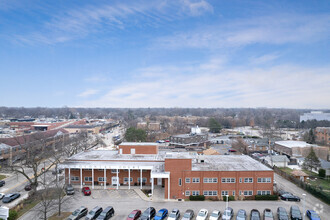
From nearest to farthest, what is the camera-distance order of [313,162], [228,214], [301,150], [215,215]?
1. [215,215]
2. [228,214]
3. [313,162]
4. [301,150]

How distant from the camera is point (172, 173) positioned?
28828 mm

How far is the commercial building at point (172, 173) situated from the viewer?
28.8m

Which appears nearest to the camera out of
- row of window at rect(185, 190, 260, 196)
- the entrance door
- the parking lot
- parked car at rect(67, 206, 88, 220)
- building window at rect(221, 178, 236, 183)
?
parked car at rect(67, 206, 88, 220)

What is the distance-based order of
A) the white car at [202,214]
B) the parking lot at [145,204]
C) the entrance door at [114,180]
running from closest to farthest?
1. the white car at [202,214]
2. the parking lot at [145,204]
3. the entrance door at [114,180]

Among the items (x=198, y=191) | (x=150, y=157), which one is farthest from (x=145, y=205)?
(x=150, y=157)

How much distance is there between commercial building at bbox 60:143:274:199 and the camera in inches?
1135

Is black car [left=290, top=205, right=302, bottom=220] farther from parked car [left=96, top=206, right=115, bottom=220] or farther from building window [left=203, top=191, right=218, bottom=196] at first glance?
parked car [left=96, top=206, right=115, bottom=220]

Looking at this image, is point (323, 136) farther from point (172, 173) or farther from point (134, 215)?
point (134, 215)

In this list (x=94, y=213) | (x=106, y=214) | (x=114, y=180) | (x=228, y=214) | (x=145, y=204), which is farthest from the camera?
(x=114, y=180)

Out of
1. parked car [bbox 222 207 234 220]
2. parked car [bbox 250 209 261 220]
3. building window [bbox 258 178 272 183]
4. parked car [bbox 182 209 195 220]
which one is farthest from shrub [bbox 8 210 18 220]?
building window [bbox 258 178 272 183]

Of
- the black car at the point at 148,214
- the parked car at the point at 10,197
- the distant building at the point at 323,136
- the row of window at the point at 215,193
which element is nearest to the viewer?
the black car at the point at 148,214

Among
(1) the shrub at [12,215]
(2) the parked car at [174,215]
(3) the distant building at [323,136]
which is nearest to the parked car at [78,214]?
(1) the shrub at [12,215]

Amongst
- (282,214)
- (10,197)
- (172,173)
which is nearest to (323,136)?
(282,214)

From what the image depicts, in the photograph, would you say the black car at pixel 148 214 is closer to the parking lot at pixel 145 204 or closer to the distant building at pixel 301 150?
the parking lot at pixel 145 204
